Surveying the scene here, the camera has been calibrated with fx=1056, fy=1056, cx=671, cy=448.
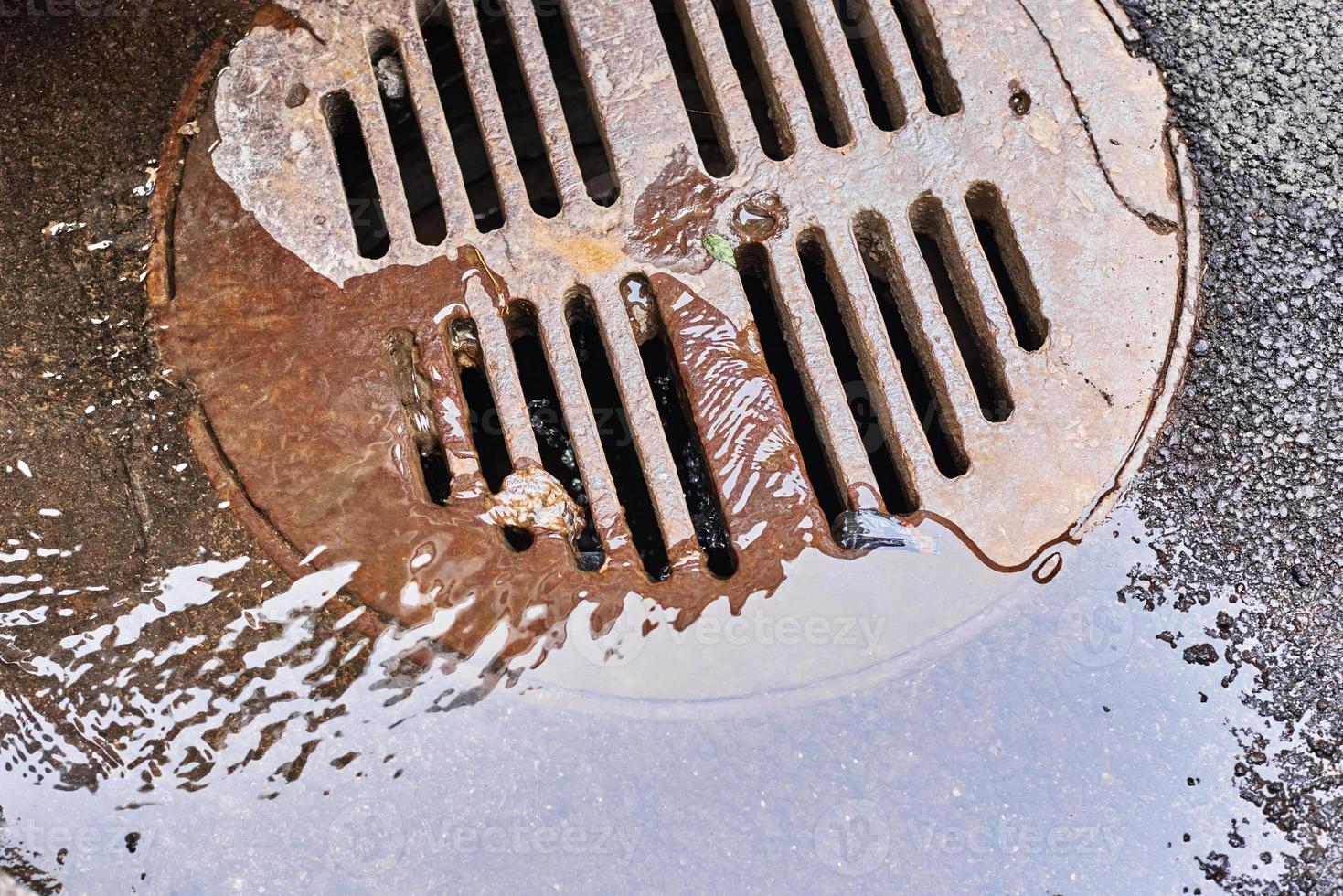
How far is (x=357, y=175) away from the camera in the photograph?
1625 millimetres

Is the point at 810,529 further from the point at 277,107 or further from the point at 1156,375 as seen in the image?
the point at 277,107

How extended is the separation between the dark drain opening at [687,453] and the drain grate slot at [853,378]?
0.66ft

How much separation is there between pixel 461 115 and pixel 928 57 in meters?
0.72

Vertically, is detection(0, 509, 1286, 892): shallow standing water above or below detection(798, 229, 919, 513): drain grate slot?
below

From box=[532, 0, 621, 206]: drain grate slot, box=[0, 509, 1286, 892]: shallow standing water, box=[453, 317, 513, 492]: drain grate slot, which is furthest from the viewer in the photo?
box=[532, 0, 621, 206]: drain grate slot

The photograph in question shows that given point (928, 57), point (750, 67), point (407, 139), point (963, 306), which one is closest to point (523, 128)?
point (407, 139)

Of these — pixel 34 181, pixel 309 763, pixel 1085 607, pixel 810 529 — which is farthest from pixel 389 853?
pixel 34 181

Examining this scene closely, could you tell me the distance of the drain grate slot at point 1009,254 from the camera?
136 cm

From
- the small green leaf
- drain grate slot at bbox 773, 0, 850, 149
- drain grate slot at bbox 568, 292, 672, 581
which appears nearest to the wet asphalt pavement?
drain grate slot at bbox 568, 292, 672, 581

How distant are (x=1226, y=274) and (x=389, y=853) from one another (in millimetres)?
1256

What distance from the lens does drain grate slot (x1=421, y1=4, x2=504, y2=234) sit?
1.54 m

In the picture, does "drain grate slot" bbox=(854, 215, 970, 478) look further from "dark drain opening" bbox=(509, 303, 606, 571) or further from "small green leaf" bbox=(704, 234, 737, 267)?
"dark drain opening" bbox=(509, 303, 606, 571)

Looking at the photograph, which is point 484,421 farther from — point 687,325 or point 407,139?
point 407,139

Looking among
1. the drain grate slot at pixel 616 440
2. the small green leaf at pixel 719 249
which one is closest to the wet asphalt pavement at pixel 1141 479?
the drain grate slot at pixel 616 440
